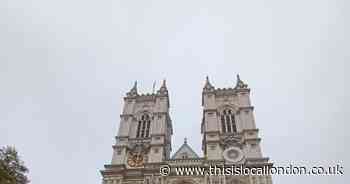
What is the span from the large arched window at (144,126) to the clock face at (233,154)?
976 centimetres

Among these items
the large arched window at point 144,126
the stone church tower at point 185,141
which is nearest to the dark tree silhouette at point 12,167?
the stone church tower at point 185,141

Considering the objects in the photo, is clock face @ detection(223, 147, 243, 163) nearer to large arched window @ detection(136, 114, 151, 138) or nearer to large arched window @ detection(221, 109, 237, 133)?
large arched window @ detection(221, 109, 237, 133)

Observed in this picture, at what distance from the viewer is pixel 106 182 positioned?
3400cm

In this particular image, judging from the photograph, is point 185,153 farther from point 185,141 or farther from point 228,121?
point 228,121

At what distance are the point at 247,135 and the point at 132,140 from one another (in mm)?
13071

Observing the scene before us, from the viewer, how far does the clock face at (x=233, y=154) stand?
35119mm

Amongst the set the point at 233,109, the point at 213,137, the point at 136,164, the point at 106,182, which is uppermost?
the point at 233,109

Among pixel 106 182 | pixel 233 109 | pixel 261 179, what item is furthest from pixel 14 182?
pixel 233 109

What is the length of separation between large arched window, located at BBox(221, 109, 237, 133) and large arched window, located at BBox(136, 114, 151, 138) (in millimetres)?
8991

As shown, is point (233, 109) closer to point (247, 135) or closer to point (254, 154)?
point (247, 135)

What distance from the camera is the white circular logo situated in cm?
3512

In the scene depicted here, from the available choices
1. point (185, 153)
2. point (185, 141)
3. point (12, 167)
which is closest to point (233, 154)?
point (185, 153)

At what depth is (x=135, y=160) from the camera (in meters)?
36.9

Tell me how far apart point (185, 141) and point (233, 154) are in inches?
308
